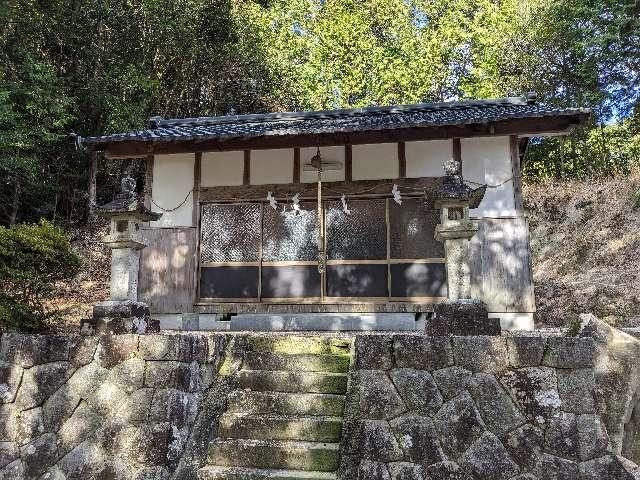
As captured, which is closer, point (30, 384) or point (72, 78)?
point (30, 384)

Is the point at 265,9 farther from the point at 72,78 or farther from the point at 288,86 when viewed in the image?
the point at 72,78

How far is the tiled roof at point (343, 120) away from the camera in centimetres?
832

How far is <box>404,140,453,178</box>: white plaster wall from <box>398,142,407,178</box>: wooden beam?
63 millimetres

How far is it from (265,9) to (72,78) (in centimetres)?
1067

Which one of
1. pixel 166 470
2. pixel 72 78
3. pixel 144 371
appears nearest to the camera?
pixel 166 470

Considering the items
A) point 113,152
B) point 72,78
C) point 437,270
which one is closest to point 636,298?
point 437,270

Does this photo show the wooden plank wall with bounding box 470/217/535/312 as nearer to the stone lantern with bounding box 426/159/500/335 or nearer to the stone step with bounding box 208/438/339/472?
the stone lantern with bounding box 426/159/500/335

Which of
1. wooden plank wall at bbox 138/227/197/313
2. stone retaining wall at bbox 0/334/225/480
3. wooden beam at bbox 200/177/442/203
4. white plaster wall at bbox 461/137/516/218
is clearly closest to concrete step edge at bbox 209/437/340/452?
stone retaining wall at bbox 0/334/225/480

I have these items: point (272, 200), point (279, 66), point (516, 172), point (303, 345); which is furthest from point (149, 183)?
point (279, 66)

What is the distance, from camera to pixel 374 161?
31.3 ft

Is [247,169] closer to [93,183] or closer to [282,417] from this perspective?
[93,183]

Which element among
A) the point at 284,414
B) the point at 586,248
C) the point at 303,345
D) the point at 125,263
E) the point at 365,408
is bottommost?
the point at 284,414

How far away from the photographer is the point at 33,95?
1388cm

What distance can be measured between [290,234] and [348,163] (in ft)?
5.99
